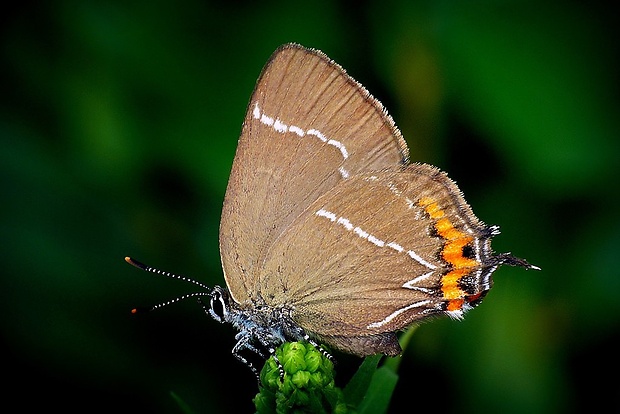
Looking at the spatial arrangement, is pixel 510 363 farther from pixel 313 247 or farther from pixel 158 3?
pixel 158 3

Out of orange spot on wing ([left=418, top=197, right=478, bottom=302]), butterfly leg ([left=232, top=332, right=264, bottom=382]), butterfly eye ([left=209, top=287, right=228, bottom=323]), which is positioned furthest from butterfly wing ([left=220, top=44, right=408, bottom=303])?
butterfly leg ([left=232, top=332, right=264, bottom=382])

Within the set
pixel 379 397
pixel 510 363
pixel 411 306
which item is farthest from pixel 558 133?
pixel 379 397

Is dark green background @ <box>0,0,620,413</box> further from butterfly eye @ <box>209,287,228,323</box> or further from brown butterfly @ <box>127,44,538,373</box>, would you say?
brown butterfly @ <box>127,44,538,373</box>

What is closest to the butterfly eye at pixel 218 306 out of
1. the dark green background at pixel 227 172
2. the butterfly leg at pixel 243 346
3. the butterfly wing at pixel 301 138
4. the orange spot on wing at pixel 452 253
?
the butterfly leg at pixel 243 346

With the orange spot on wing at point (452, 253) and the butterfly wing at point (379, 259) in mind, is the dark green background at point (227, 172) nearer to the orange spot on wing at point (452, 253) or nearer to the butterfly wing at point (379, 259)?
the butterfly wing at point (379, 259)

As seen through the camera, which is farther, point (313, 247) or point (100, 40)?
point (100, 40)

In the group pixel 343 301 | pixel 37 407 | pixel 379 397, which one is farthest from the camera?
pixel 37 407
